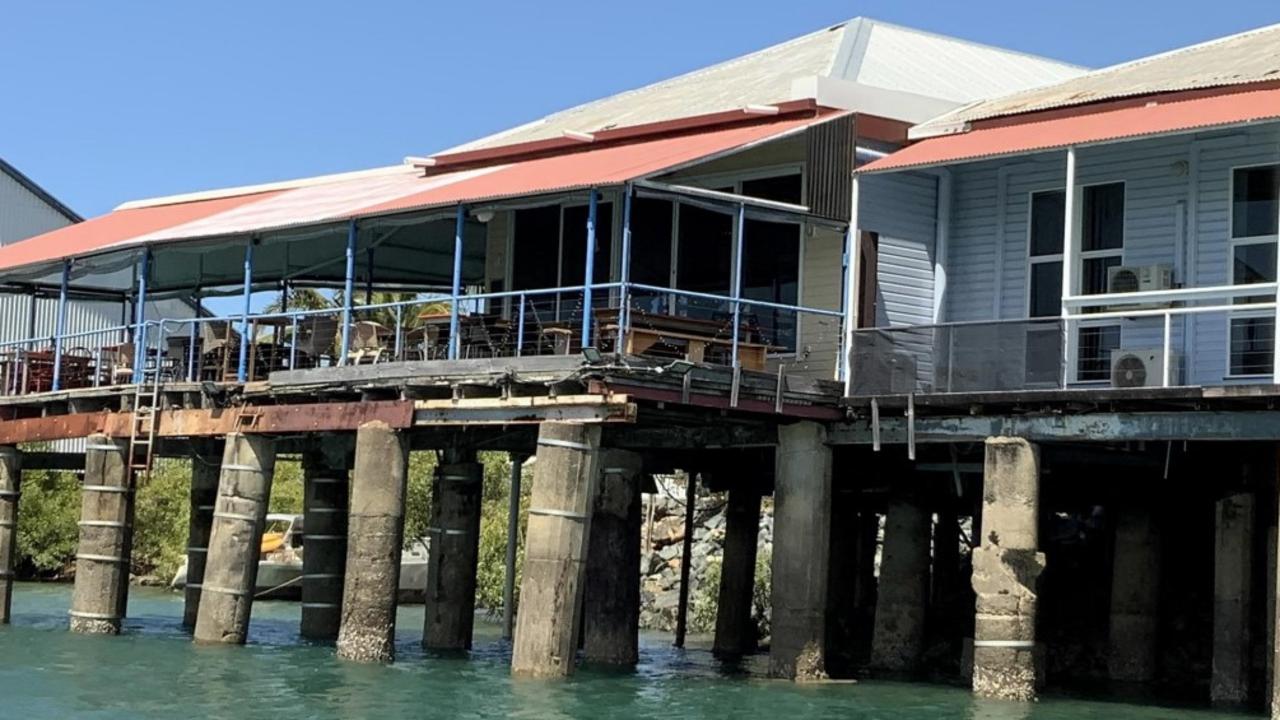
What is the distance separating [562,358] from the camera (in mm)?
24578

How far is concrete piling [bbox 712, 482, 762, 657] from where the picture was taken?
3403cm

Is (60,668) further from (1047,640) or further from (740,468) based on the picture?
(1047,640)

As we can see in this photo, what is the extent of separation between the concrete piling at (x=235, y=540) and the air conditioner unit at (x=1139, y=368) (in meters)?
11.5

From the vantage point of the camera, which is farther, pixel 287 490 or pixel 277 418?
pixel 287 490

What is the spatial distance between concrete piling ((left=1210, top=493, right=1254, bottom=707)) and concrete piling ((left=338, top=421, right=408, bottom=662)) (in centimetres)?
987

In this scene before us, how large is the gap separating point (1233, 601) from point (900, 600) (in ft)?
16.7

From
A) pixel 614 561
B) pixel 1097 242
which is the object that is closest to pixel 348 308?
pixel 614 561

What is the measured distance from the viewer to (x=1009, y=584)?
76.8ft

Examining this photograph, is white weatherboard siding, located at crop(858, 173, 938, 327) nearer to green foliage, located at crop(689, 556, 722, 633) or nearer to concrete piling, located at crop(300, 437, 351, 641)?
concrete piling, located at crop(300, 437, 351, 641)

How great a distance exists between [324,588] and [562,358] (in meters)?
10.1

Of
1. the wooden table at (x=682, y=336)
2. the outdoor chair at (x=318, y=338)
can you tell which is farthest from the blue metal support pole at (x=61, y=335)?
the wooden table at (x=682, y=336)

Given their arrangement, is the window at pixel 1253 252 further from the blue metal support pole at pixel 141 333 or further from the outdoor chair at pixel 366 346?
the blue metal support pole at pixel 141 333

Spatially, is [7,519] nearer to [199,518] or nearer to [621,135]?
[199,518]

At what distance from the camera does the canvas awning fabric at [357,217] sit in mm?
26938
